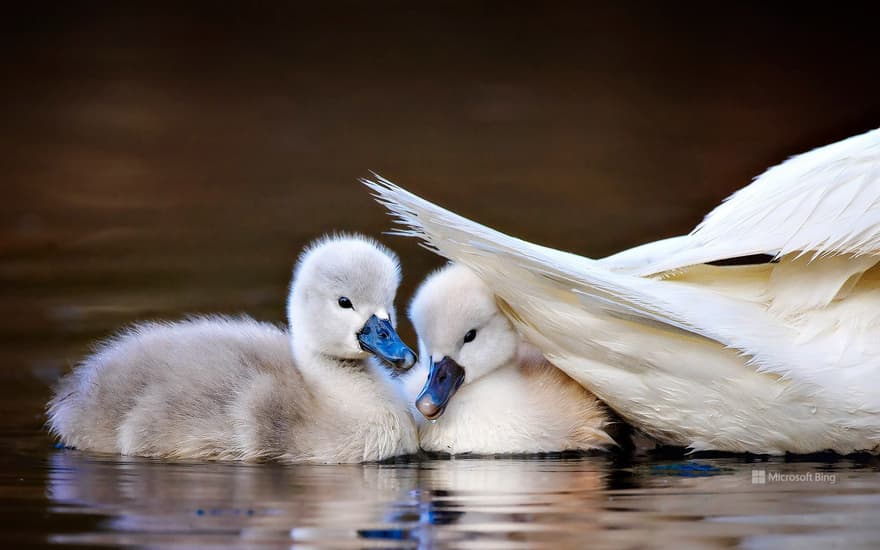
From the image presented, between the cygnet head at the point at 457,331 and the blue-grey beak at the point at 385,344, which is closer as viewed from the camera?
the blue-grey beak at the point at 385,344

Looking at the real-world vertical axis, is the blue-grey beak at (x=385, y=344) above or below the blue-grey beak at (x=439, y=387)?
above

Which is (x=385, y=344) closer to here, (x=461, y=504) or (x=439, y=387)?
(x=439, y=387)

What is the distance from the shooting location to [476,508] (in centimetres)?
280

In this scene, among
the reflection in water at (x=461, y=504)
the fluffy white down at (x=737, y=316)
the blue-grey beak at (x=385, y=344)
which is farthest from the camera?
the fluffy white down at (x=737, y=316)

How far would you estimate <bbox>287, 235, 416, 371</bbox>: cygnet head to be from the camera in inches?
144

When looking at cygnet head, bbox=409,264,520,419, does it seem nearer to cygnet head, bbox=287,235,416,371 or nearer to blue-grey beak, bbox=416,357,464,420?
blue-grey beak, bbox=416,357,464,420

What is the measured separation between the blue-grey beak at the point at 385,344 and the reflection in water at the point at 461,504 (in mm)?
262

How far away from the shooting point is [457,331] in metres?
3.77

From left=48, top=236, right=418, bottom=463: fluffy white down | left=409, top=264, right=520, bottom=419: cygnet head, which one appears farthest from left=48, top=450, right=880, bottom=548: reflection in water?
left=409, top=264, right=520, bottom=419: cygnet head

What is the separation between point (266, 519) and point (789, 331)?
1.72 m

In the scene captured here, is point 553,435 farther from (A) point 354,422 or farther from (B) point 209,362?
(B) point 209,362

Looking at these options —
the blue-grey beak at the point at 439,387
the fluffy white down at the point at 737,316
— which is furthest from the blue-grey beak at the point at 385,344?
the fluffy white down at the point at 737,316

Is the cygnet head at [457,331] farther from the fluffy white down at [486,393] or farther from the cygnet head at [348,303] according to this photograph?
the cygnet head at [348,303]

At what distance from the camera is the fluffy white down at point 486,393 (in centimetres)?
379
